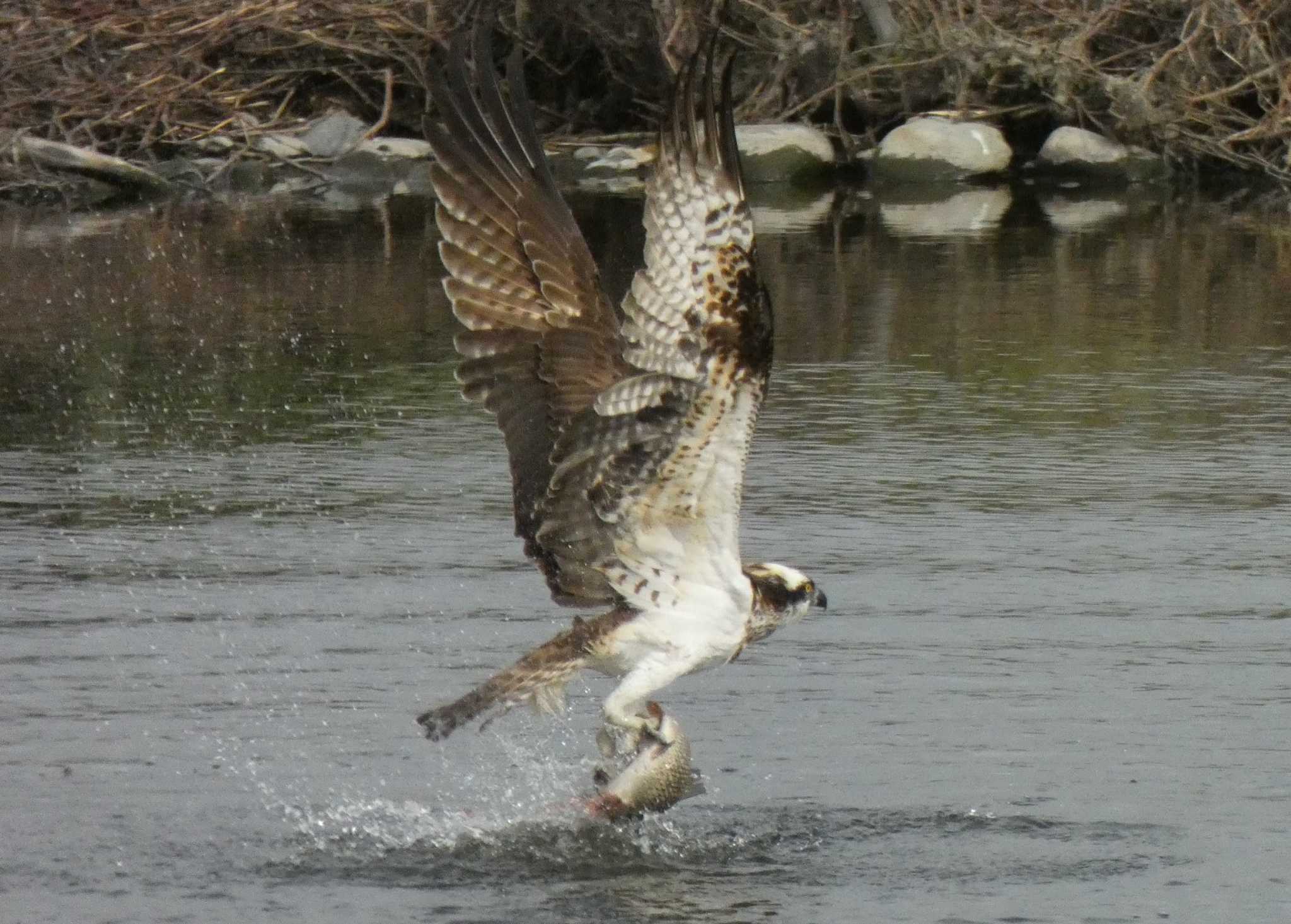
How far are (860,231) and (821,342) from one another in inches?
193

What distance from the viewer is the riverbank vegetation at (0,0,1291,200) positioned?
1955cm

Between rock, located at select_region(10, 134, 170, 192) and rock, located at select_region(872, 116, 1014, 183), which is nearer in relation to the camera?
rock, located at select_region(10, 134, 170, 192)

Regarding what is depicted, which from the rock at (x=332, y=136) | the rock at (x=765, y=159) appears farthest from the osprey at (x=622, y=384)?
the rock at (x=332, y=136)

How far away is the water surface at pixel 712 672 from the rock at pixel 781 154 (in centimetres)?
818

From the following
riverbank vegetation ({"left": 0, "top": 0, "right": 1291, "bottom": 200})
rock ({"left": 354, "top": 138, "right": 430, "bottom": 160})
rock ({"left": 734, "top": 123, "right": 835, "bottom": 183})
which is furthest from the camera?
rock ({"left": 354, "top": 138, "right": 430, "bottom": 160})

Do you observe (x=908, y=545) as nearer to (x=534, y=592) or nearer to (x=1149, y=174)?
(x=534, y=592)

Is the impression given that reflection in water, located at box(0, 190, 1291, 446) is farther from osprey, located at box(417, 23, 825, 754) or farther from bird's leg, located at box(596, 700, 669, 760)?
bird's leg, located at box(596, 700, 669, 760)

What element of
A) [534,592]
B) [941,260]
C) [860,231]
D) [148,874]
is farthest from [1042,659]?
[860,231]

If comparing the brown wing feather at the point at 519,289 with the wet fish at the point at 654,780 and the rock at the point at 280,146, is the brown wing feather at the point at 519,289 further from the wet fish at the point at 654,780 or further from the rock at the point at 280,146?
the rock at the point at 280,146

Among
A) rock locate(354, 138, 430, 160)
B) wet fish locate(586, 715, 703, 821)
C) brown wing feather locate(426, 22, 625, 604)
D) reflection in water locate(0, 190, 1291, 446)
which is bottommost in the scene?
wet fish locate(586, 715, 703, 821)

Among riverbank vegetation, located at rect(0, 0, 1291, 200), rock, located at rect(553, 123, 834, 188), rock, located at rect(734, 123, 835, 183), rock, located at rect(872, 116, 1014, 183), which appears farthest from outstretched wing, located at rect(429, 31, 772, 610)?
rock, located at rect(872, 116, 1014, 183)

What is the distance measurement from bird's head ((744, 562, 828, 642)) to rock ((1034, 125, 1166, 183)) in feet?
Answer: 50.3

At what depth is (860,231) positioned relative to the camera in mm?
16188

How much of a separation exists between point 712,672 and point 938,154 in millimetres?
14303
